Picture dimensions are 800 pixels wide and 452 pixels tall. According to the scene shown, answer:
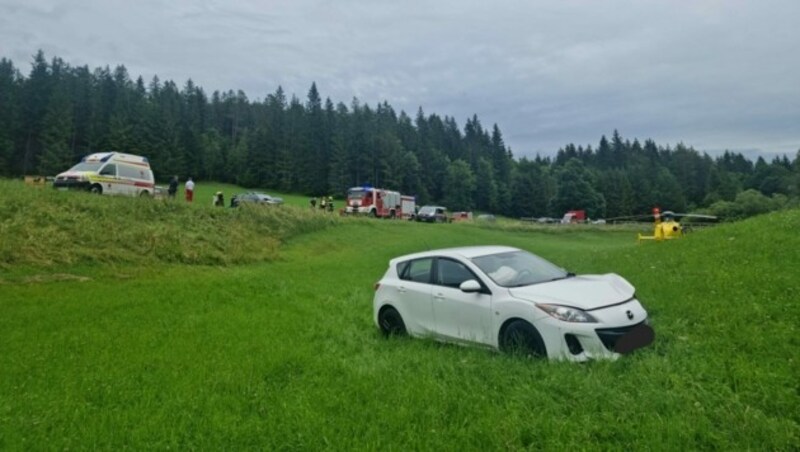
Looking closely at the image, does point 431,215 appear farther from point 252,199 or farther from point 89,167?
point 89,167

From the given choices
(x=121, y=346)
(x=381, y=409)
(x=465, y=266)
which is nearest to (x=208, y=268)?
(x=121, y=346)

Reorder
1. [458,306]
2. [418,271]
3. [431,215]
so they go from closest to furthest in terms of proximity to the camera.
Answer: [458,306]
[418,271]
[431,215]

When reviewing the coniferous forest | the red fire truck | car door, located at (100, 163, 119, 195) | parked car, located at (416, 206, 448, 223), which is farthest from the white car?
the coniferous forest

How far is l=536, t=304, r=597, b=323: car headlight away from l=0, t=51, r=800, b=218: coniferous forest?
Result: 58453 millimetres

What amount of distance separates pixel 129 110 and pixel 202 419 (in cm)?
8844

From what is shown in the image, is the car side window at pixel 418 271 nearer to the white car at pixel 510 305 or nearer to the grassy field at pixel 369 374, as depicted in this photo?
the white car at pixel 510 305

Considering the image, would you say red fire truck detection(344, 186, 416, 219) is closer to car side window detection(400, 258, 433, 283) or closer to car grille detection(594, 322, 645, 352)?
car side window detection(400, 258, 433, 283)

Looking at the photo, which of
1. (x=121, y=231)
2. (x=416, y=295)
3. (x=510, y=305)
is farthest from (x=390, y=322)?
(x=121, y=231)

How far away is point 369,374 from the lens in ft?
21.4

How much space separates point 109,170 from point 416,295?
83.1 feet

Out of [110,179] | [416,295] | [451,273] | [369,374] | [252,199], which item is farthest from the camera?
[252,199]

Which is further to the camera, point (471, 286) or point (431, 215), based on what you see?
point (431, 215)

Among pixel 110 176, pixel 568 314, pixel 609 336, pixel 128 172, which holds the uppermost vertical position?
pixel 128 172

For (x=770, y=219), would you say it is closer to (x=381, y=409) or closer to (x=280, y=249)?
(x=381, y=409)
